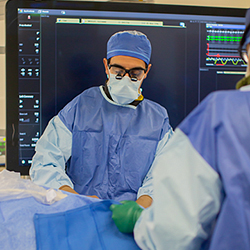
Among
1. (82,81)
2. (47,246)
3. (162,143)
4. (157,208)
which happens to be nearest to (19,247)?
(47,246)

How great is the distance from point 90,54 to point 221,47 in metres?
0.89

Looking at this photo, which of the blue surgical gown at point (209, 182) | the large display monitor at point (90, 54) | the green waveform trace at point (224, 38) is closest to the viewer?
the blue surgical gown at point (209, 182)

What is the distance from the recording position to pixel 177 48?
1.60 meters

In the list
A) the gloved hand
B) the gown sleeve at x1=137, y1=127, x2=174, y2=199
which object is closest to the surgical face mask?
the gown sleeve at x1=137, y1=127, x2=174, y2=199

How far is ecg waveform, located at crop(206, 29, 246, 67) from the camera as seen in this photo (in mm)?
1617

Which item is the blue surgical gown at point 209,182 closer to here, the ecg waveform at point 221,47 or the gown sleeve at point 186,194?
the gown sleeve at point 186,194

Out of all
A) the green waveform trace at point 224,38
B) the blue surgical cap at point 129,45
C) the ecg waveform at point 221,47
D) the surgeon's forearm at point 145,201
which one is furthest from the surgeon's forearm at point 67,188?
the green waveform trace at point 224,38

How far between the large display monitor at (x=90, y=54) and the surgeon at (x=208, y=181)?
1.10 m

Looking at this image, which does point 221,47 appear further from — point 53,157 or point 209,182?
point 209,182

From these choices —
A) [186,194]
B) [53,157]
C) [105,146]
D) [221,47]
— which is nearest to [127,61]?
[105,146]

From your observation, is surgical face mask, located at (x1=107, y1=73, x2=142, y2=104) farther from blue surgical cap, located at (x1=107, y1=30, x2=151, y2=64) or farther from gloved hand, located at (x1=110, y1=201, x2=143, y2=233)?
gloved hand, located at (x1=110, y1=201, x2=143, y2=233)

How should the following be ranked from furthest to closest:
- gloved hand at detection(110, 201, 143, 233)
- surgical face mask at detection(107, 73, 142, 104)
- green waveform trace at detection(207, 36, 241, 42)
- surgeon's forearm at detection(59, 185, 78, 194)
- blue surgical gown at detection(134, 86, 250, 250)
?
1. green waveform trace at detection(207, 36, 241, 42)
2. surgical face mask at detection(107, 73, 142, 104)
3. surgeon's forearm at detection(59, 185, 78, 194)
4. gloved hand at detection(110, 201, 143, 233)
5. blue surgical gown at detection(134, 86, 250, 250)

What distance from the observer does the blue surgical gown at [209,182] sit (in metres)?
0.45

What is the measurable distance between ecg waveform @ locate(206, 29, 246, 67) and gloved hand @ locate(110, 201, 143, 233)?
4.00 ft
